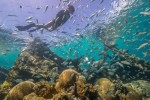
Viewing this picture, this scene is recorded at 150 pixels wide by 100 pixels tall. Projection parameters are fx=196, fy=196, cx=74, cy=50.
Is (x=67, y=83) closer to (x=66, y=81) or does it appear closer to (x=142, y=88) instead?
(x=66, y=81)

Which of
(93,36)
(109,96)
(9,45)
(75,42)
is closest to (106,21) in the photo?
(93,36)

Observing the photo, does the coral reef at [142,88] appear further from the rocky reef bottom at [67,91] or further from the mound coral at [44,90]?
the mound coral at [44,90]

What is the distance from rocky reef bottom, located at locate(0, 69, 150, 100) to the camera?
635 cm

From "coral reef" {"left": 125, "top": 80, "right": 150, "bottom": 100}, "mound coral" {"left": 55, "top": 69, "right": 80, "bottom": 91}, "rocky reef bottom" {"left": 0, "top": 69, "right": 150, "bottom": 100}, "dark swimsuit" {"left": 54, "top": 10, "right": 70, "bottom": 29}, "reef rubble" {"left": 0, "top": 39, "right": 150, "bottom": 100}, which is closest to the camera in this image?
"rocky reef bottom" {"left": 0, "top": 69, "right": 150, "bottom": 100}

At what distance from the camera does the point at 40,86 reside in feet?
23.8

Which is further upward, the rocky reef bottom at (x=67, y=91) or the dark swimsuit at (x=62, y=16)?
the dark swimsuit at (x=62, y=16)

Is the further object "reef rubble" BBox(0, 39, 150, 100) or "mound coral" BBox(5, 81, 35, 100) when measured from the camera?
"mound coral" BBox(5, 81, 35, 100)

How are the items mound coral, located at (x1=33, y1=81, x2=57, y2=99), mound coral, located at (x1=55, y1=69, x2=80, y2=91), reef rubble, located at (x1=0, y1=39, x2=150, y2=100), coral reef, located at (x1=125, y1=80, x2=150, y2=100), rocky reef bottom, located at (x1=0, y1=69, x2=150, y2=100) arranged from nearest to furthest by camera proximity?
rocky reef bottom, located at (x1=0, y1=69, x2=150, y2=100)
reef rubble, located at (x1=0, y1=39, x2=150, y2=100)
mound coral, located at (x1=33, y1=81, x2=57, y2=99)
mound coral, located at (x1=55, y1=69, x2=80, y2=91)
coral reef, located at (x1=125, y1=80, x2=150, y2=100)

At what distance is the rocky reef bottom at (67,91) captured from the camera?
20.8ft

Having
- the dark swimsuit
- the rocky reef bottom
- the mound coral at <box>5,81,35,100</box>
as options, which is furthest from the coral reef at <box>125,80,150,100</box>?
the dark swimsuit

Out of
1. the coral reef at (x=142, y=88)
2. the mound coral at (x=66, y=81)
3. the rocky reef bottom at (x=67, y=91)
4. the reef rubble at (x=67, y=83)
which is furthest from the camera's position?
the coral reef at (x=142, y=88)

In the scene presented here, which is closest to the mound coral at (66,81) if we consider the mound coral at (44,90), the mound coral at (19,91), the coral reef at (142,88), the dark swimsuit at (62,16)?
the mound coral at (44,90)

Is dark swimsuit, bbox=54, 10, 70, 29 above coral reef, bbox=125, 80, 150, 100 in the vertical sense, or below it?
above

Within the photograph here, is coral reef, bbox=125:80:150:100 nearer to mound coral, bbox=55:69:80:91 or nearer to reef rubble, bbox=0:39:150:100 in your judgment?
reef rubble, bbox=0:39:150:100
